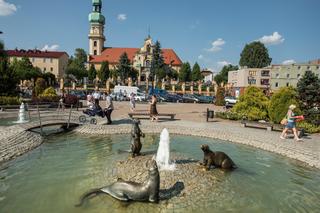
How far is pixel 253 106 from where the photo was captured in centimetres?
2277

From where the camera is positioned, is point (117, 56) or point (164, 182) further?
point (117, 56)

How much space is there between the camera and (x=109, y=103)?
17.8 metres

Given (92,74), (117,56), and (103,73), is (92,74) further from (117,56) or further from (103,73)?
(117,56)

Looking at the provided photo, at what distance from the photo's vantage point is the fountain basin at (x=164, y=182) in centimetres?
702

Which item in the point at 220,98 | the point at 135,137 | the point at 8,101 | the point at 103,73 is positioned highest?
the point at 103,73

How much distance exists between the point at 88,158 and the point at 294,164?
8729 millimetres

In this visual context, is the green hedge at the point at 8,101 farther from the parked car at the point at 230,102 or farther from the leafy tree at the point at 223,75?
the leafy tree at the point at 223,75

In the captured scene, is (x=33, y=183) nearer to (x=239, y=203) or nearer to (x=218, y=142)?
(x=239, y=203)

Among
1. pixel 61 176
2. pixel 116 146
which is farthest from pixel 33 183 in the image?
pixel 116 146

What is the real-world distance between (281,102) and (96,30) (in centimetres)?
10680

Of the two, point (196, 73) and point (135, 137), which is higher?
point (196, 73)

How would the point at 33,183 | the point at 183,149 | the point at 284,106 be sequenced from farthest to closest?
the point at 284,106 → the point at 183,149 → the point at 33,183

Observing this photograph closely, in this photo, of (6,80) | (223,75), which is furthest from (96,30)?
(6,80)

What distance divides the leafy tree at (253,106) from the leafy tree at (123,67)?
62243 mm
